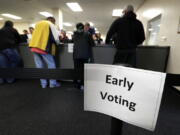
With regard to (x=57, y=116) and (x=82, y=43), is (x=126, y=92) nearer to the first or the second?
(x=57, y=116)

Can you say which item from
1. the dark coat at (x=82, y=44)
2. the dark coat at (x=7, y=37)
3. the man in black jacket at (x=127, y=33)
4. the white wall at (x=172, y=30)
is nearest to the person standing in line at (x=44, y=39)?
the dark coat at (x=82, y=44)

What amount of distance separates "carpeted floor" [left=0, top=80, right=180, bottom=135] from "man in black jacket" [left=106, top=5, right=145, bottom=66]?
839 mm

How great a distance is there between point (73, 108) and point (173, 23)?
277 centimetres

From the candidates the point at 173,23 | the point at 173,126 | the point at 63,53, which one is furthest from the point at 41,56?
the point at 173,23

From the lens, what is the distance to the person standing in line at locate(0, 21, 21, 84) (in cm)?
239

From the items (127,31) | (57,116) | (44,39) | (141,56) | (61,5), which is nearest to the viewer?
(57,116)

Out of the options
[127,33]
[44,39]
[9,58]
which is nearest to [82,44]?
[44,39]

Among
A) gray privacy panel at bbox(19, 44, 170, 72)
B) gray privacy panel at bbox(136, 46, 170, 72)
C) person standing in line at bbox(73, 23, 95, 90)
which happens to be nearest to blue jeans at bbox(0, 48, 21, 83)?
gray privacy panel at bbox(19, 44, 170, 72)

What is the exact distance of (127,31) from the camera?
180 cm

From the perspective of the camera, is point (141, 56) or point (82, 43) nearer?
point (82, 43)

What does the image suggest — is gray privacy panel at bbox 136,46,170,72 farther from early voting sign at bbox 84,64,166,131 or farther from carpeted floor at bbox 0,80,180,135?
early voting sign at bbox 84,64,166,131

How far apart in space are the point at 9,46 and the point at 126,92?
279 cm

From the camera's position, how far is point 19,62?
274 cm

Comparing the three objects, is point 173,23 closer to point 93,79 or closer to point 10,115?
point 93,79
